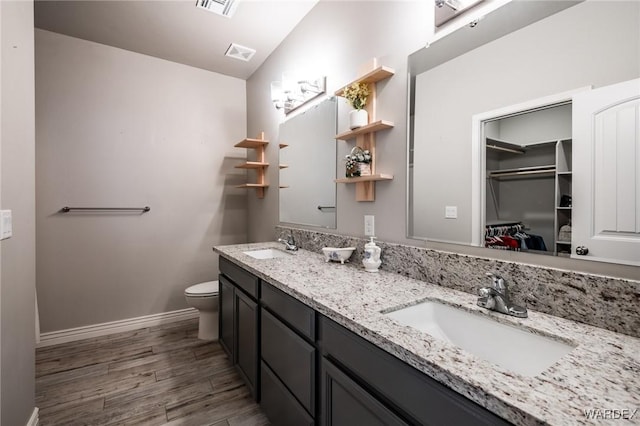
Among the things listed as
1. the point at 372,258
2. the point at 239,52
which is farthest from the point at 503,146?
the point at 239,52

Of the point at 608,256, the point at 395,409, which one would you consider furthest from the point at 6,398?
the point at 608,256

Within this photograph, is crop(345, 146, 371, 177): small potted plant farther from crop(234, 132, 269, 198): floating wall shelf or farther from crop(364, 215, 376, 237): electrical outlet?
crop(234, 132, 269, 198): floating wall shelf

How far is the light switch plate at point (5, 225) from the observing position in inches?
45.5

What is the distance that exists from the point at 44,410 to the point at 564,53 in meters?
2.97

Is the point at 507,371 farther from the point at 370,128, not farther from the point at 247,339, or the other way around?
the point at 247,339

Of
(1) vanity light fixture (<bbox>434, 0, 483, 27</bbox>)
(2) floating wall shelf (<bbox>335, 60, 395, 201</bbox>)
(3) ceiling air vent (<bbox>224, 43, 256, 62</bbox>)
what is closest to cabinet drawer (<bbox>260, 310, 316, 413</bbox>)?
(2) floating wall shelf (<bbox>335, 60, 395, 201</bbox>)

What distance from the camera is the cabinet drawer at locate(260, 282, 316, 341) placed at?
1143 mm

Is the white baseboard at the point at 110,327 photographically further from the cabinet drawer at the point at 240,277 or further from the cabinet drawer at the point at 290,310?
the cabinet drawer at the point at 290,310

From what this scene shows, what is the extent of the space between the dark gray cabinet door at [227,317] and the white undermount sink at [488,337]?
1288 mm

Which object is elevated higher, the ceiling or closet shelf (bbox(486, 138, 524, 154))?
the ceiling

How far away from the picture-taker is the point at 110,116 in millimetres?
2689

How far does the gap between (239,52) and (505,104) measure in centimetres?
245

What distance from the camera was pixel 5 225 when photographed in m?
1.19

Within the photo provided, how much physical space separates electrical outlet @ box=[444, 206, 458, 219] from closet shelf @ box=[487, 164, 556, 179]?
199mm
